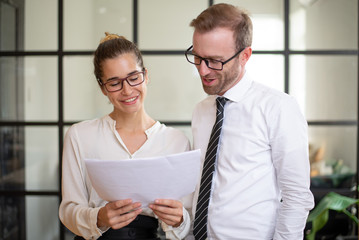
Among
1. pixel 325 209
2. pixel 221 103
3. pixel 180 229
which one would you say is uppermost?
pixel 221 103

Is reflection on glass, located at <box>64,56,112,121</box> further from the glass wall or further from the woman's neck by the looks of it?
the woman's neck

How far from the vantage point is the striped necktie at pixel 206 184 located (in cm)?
157

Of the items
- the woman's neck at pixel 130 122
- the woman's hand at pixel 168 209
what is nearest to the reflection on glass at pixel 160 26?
the woman's neck at pixel 130 122

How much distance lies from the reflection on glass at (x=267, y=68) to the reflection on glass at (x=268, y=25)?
70mm

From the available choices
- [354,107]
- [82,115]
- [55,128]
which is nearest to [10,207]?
[55,128]

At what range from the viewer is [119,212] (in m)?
1.37

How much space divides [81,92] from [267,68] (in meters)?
1.33

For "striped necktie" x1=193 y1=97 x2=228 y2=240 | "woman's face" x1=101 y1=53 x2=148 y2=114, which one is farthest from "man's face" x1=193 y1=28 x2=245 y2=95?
"woman's face" x1=101 y1=53 x2=148 y2=114

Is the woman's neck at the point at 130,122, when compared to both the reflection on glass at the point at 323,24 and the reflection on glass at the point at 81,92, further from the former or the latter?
the reflection on glass at the point at 323,24

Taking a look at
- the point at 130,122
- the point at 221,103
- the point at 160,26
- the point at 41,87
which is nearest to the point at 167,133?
the point at 130,122

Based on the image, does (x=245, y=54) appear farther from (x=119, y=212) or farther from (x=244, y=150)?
(x=119, y=212)

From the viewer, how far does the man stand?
148 cm

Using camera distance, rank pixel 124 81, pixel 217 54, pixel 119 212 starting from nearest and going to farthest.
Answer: pixel 119 212
pixel 217 54
pixel 124 81

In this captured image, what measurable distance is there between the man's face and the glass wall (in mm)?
1314
